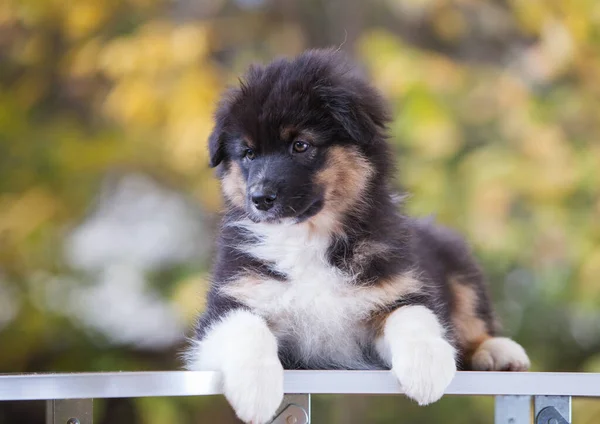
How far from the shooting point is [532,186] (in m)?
5.41

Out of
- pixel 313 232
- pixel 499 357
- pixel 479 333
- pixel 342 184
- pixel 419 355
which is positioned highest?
pixel 342 184

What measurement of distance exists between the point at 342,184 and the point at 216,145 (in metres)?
0.43

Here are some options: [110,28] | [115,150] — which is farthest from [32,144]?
[110,28]

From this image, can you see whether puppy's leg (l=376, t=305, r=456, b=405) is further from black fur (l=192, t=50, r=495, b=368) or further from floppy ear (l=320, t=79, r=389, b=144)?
floppy ear (l=320, t=79, r=389, b=144)

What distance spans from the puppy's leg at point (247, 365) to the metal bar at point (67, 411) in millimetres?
356

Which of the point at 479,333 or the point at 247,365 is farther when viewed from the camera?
the point at 479,333

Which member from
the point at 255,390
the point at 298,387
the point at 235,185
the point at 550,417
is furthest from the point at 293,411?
the point at 235,185

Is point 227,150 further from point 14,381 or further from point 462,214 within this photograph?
point 462,214

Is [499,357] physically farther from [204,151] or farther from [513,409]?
[204,151]

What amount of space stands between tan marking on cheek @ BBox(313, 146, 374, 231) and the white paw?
0.75 meters

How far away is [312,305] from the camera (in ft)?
8.16

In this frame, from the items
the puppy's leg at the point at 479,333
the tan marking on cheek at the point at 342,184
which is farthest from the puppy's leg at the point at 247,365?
the puppy's leg at the point at 479,333

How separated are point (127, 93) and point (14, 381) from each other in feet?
12.5

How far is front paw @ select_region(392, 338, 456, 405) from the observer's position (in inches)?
83.8
